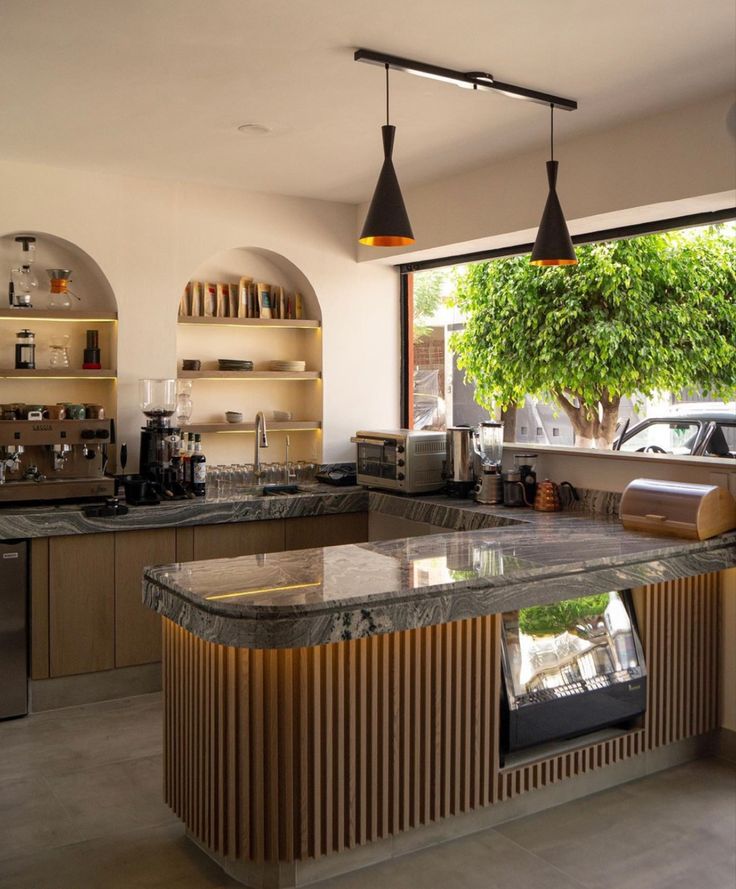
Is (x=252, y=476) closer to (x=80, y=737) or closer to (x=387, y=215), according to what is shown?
(x=80, y=737)

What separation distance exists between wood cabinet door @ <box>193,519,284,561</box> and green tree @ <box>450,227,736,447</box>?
2.25m

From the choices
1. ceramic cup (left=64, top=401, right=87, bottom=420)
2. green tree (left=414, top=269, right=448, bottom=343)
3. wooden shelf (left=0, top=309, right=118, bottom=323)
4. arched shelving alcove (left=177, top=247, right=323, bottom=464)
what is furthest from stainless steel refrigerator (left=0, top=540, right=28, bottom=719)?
green tree (left=414, top=269, right=448, bottom=343)

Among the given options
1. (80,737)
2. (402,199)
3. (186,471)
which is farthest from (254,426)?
(402,199)

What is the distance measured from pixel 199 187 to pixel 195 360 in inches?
41.3

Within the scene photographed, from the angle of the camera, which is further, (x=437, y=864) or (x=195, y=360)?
(x=195, y=360)

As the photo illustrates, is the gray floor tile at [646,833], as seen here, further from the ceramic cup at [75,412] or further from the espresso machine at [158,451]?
the ceramic cup at [75,412]

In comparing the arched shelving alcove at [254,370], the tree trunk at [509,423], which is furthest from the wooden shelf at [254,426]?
the tree trunk at [509,423]

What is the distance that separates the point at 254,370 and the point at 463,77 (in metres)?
2.78

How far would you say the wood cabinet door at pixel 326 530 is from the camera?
5227mm

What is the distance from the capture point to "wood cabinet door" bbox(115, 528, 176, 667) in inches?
185

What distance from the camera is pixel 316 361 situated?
607 cm

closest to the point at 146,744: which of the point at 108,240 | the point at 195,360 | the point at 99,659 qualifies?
the point at 99,659

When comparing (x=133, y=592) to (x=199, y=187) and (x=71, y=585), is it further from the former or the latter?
(x=199, y=187)

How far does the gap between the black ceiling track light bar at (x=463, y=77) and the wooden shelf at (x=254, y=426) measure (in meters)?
2.67
